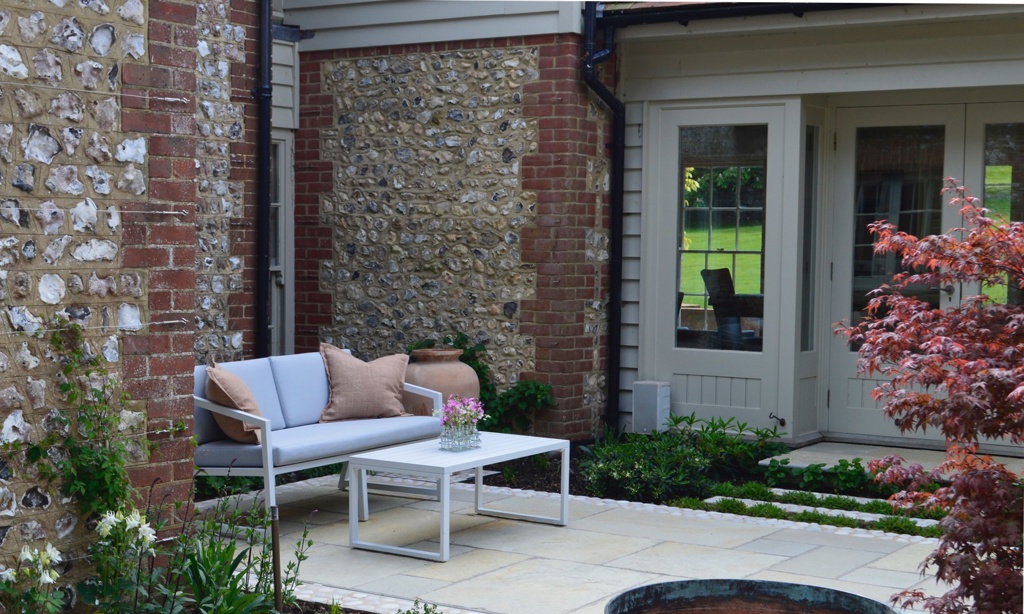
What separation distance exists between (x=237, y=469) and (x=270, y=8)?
3523 millimetres

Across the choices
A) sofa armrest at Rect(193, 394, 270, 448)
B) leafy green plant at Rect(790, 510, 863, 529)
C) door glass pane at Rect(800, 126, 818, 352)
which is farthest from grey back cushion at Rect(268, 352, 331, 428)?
door glass pane at Rect(800, 126, 818, 352)

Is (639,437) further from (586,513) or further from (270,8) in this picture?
(270,8)

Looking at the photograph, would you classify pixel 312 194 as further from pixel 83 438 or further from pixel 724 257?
pixel 83 438

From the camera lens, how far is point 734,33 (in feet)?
26.4

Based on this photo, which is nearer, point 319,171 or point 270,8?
point 270,8

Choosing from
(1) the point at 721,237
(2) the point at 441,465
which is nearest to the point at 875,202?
(1) the point at 721,237

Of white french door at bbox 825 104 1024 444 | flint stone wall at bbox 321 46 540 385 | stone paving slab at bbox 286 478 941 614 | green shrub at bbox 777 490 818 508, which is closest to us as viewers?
stone paving slab at bbox 286 478 941 614

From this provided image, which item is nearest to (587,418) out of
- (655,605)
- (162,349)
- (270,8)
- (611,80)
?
(611,80)

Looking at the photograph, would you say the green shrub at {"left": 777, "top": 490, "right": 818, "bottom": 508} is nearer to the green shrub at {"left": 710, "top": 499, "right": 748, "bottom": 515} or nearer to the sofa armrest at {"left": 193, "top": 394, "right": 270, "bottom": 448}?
the green shrub at {"left": 710, "top": 499, "right": 748, "bottom": 515}

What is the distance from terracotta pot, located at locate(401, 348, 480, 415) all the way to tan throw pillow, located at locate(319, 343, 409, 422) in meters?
0.65

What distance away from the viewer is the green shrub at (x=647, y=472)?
23.2ft

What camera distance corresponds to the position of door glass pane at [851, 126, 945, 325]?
7.96 metres

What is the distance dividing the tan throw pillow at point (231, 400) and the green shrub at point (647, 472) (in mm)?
2245

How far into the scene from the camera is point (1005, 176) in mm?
7652
